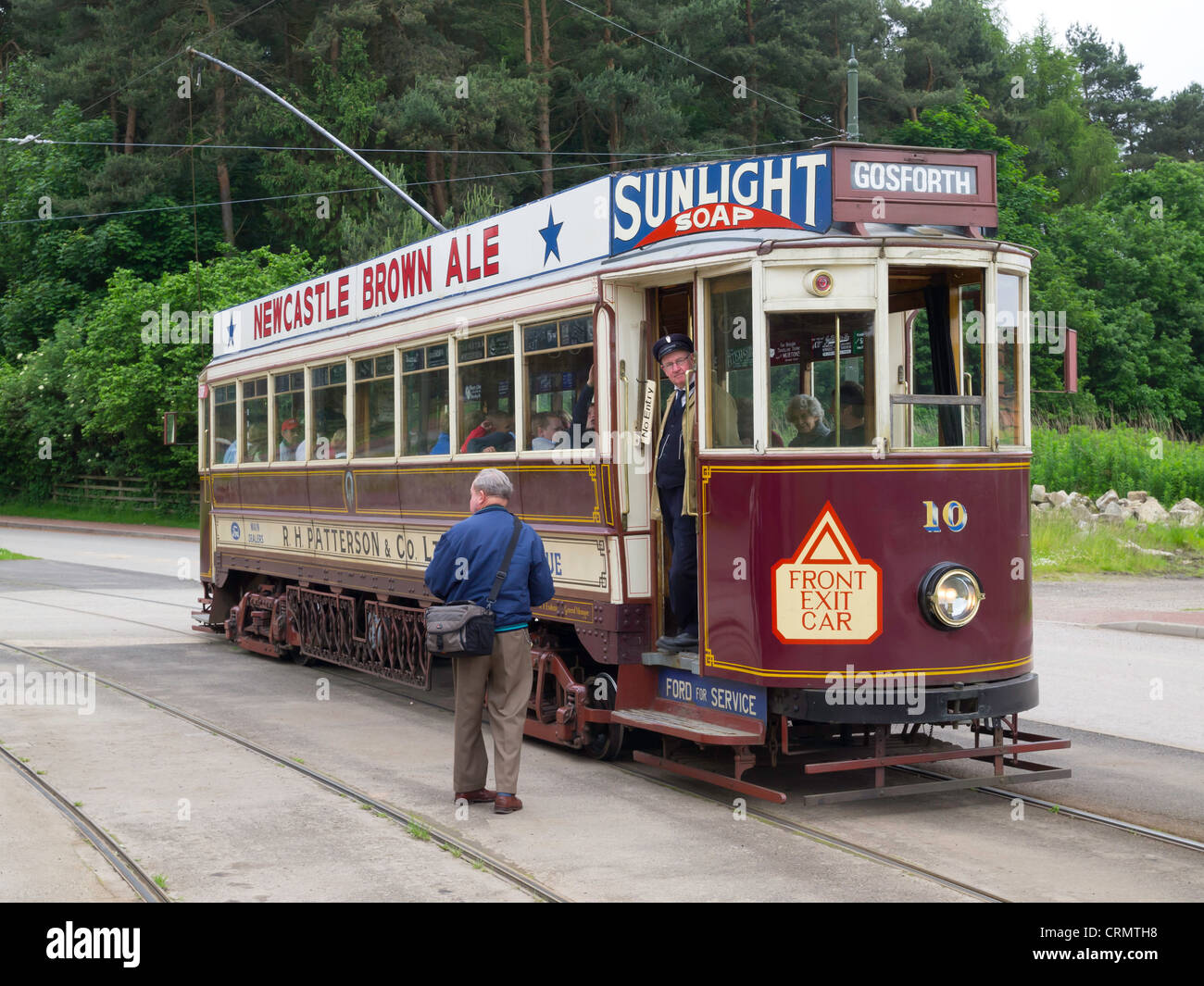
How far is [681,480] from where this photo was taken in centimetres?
849

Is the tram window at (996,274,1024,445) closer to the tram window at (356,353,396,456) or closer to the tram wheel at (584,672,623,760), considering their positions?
the tram wheel at (584,672,623,760)

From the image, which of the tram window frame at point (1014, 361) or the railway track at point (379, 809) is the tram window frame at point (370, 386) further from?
the tram window frame at point (1014, 361)

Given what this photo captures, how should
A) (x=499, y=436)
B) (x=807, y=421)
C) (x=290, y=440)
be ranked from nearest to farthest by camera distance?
1. (x=807, y=421)
2. (x=499, y=436)
3. (x=290, y=440)

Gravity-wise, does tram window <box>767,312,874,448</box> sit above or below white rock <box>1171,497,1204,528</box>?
above

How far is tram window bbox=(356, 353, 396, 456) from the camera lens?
11906 mm

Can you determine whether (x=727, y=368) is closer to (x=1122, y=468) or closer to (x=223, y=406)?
(x=223, y=406)

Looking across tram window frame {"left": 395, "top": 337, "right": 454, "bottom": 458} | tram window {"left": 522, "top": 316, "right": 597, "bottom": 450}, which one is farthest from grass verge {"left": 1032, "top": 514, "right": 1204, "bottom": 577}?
tram window {"left": 522, "top": 316, "right": 597, "bottom": 450}

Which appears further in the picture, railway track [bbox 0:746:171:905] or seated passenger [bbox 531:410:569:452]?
seated passenger [bbox 531:410:569:452]

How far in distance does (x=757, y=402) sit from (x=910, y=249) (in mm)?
1141

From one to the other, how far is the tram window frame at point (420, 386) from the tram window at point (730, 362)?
311cm

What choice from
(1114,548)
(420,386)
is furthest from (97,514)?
(420,386)

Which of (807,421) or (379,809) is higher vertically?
(807,421)

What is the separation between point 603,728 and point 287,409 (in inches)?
246

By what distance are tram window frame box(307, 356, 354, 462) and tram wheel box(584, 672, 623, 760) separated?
175 inches
